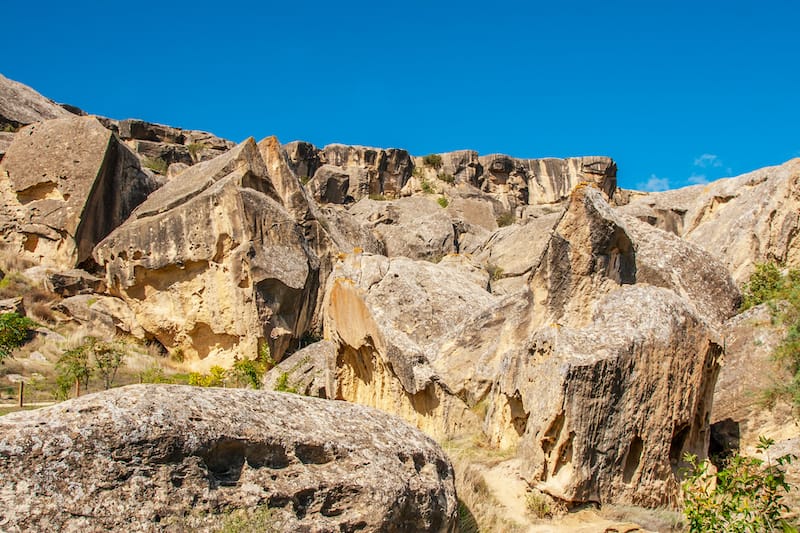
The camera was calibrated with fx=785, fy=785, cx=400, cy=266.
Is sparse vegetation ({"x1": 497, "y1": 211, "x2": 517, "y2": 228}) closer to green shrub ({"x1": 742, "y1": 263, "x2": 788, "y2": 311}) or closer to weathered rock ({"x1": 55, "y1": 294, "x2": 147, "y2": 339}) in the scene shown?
weathered rock ({"x1": 55, "y1": 294, "x2": 147, "y2": 339})

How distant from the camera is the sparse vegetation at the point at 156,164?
119ft

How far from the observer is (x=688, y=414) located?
329 inches

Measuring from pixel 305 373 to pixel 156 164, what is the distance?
25.4m

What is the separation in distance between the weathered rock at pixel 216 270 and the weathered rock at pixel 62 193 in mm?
3238

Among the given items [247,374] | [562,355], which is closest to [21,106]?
[247,374]

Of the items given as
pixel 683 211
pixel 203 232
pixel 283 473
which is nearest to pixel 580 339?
pixel 283 473

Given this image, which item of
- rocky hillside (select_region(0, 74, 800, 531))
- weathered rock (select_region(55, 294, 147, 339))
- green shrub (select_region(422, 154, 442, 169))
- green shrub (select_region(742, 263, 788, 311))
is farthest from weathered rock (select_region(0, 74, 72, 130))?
green shrub (select_region(422, 154, 442, 169))

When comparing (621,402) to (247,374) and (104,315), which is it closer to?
(247,374)

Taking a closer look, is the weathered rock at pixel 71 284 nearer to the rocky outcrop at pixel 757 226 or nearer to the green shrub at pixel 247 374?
the green shrub at pixel 247 374

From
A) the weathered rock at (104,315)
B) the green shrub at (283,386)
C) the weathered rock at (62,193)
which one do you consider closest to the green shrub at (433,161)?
the weathered rock at (62,193)

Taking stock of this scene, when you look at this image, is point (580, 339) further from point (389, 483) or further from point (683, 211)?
point (683, 211)

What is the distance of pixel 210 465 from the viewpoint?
17.5ft

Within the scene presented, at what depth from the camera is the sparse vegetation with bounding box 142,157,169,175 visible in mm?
36406

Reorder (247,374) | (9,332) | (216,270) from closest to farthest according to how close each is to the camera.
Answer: (9,332) < (247,374) < (216,270)
